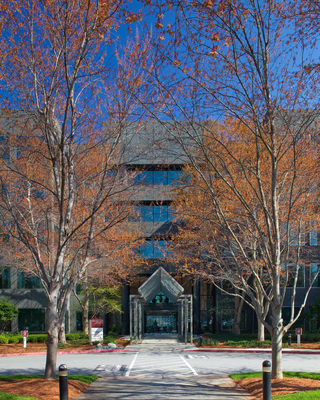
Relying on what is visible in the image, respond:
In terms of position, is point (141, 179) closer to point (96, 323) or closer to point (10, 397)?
point (10, 397)

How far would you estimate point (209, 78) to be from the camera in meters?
10.4

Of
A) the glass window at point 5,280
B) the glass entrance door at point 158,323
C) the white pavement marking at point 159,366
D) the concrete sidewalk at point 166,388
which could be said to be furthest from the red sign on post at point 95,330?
the glass entrance door at point 158,323

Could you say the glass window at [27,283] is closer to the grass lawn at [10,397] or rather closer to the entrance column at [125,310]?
the entrance column at [125,310]

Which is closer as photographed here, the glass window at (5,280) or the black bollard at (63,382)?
the black bollard at (63,382)

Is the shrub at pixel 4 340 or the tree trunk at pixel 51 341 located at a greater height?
the tree trunk at pixel 51 341

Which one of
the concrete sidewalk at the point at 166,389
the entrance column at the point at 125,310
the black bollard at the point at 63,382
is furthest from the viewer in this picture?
the entrance column at the point at 125,310

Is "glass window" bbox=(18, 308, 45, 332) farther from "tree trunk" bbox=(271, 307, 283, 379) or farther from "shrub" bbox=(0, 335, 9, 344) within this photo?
"tree trunk" bbox=(271, 307, 283, 379)

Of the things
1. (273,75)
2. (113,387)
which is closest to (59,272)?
(113,387)

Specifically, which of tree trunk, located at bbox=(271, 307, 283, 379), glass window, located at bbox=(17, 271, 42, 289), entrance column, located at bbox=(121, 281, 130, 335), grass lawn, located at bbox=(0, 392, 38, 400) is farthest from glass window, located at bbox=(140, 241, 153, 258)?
grass lawn, located at bbox=(0, 392, 38, 400)

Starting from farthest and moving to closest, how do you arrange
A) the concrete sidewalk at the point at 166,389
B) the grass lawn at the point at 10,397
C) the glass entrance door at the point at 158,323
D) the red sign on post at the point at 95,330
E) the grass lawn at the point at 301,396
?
1. the glass entrance door at the point at 158,323
2. the red sign on post at the point at 95,330
3. the concrete sidewalk at the point at 166,389
4. the grass lawn at the point at 10,397
5. the grass lawn at the point at 301,396

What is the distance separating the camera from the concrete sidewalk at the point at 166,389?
9.37 meters

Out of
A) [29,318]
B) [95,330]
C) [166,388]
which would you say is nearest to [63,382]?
[166,388]

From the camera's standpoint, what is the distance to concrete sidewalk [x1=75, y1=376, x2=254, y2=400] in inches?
369

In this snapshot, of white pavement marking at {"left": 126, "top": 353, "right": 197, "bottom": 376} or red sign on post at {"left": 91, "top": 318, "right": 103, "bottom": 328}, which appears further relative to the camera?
red sign on post at {"left": 91, "top": 318, "right": 103, "bottom": 328}
